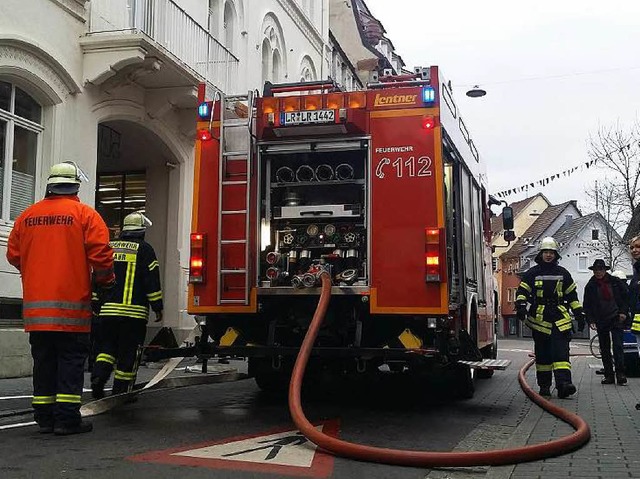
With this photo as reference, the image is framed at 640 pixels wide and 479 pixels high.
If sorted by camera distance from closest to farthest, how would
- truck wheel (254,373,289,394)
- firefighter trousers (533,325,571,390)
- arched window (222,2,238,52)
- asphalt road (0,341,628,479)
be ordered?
asphalt road (0,341,628,479), truck wheel (254,373,289,394), firefighter trousers (533,325,571,390), arched window (222,2,238,52)

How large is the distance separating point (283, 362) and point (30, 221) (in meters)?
2.72

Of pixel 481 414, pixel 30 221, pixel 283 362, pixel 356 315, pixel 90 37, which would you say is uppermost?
pixel 90 37

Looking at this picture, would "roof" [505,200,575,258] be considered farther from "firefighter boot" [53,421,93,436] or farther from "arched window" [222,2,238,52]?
"firefighter boot" [53,421,93,436]

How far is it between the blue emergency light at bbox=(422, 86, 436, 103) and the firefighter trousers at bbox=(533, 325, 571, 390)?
3.26 metres

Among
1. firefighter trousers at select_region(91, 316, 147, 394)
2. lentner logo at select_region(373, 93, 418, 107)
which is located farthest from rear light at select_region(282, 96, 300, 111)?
firefighter trousers at select_region(91, 316, 147, 394)

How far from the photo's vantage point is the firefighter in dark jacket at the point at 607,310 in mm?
10680

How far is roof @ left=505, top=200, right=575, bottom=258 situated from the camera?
5906 centimetres

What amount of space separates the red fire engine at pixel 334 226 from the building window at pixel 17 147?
14.0 ft

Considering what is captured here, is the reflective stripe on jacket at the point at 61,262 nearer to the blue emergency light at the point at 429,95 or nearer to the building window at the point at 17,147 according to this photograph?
the blue emergency light at the point at 429,95

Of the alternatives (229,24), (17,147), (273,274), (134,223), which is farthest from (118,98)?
(273,274)

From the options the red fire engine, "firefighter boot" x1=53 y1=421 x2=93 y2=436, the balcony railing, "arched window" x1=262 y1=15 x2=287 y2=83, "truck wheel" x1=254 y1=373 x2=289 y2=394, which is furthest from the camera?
"arched window" x1=262 y1=15 x2=287 y2=83

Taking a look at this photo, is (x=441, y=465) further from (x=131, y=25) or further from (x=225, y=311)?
(x=131, y=25)

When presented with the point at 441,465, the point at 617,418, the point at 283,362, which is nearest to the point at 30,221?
the point at 283,362

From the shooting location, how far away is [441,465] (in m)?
4.57
